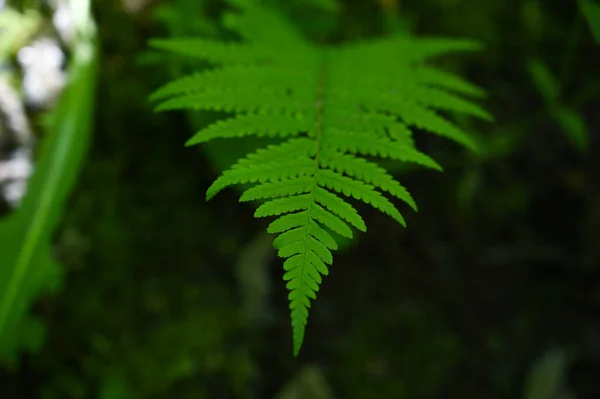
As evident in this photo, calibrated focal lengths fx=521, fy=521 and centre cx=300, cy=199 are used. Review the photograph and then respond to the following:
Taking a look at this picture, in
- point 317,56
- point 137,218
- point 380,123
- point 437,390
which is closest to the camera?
point 380,123

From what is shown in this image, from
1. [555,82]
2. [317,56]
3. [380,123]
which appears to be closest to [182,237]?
[317,56]

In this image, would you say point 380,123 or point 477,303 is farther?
point 477,303

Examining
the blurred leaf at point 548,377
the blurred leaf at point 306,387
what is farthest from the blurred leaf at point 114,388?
the blurred leaf at point 548,377

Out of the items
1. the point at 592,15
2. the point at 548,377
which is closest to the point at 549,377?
the point at 548,377

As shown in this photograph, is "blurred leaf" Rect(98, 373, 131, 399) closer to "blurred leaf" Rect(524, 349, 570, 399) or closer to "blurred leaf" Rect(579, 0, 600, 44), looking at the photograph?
"blurred leaf" Rect(524, 349, 570, 399)

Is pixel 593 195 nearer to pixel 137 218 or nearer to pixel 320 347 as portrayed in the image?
pixel 320 347

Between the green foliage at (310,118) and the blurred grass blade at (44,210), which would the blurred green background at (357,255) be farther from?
the green foliage at (310,118)
